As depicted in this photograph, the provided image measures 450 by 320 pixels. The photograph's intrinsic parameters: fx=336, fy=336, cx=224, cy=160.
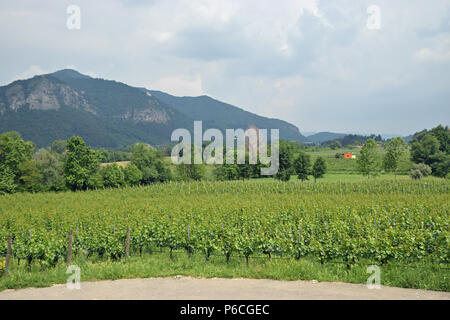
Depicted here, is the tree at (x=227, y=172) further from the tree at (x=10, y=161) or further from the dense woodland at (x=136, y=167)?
the tree at (x=10, y=161)

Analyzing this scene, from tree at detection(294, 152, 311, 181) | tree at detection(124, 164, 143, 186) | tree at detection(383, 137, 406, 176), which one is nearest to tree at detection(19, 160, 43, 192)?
tree at detection(124, 164, 143, 186)

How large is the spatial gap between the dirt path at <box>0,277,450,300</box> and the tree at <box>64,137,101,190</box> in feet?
138

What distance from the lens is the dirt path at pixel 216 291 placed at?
8290 millimetres

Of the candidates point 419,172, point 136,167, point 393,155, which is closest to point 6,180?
point 136,167

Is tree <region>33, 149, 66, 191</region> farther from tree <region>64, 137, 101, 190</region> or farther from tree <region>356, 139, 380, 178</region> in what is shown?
tree <region>356, 139, 380, 178</region>

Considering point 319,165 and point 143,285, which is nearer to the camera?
point 143,285

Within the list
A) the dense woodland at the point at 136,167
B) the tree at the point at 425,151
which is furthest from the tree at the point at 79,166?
the tree at the point at 425,151

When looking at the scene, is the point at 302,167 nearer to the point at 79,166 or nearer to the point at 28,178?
the point at 79,166

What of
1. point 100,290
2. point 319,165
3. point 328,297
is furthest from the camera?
point 319,165
